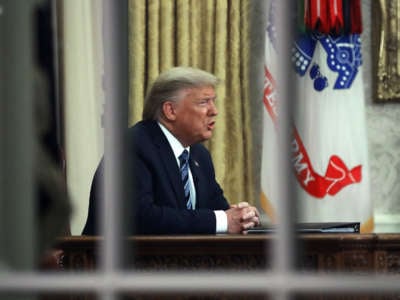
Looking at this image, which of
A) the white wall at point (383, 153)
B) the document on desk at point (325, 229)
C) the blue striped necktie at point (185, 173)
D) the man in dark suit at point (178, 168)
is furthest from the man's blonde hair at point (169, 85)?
the white wall at point (383, 153)

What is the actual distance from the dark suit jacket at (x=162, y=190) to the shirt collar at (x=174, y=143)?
0.05 meters

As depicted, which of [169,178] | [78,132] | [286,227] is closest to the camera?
[286,227]

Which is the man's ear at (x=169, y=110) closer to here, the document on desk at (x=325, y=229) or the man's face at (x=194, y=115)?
the man's face at (x=194, y=115)

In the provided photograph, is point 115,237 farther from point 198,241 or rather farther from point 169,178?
point 169,178

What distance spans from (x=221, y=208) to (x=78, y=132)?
111cm

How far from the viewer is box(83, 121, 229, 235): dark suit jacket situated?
3178 mm

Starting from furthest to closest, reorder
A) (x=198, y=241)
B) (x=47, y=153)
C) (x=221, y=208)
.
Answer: (x=221, y=208) → (x=198, y=241) → (x=47, y=153)

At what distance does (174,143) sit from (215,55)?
1108mm

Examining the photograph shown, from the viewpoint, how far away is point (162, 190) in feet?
10.9

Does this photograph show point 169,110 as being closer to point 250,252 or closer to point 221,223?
point 221,223

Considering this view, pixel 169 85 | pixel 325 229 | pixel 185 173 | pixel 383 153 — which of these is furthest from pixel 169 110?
pixel 383 153

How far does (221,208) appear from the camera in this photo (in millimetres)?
3664

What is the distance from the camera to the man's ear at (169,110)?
143 inches

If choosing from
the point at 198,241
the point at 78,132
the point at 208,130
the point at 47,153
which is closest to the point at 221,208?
the point at 208,130
